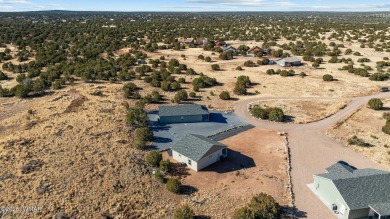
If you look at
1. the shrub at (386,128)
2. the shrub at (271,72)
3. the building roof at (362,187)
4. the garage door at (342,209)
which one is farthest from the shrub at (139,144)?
the shrub at (271,72)

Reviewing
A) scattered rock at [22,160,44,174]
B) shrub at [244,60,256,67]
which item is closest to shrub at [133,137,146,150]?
scattered rock at [22,160,44,174]

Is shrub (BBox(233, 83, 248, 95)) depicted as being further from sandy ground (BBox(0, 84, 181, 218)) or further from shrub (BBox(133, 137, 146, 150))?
shrub (BBox(133, 137, 146, 150))

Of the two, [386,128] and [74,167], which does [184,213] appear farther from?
[386,128]

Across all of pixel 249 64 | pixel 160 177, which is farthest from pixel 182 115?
pixel 249 64

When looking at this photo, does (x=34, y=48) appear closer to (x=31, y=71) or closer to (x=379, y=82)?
(x=31, y=71)

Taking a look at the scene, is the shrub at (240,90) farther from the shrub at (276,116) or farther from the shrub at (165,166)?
the shrub at (165,166)

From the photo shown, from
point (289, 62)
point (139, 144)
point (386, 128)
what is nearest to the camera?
point (139, 144)

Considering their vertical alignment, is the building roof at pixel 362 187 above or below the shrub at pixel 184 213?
above
